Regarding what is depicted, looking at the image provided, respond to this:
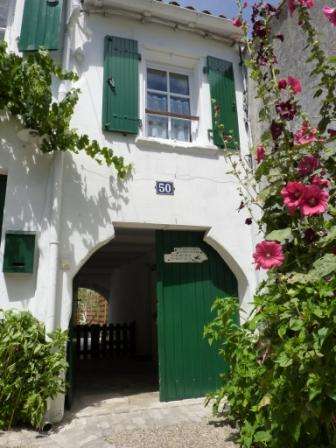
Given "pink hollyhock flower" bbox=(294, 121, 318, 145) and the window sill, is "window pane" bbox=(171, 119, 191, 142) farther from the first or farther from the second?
"pink hollyhock flower" bbox=(294, 121, 318, 145)

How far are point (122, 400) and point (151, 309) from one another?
453cm

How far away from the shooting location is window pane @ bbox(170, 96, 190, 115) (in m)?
5.78

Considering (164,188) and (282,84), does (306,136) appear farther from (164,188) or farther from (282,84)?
(164,188)

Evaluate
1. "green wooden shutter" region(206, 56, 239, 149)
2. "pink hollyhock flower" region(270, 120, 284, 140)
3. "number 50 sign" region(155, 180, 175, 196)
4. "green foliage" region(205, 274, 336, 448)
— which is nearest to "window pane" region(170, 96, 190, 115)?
"green wooden shutter" region(206, 56, 239, 149)

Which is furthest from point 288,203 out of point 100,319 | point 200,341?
point 100,319

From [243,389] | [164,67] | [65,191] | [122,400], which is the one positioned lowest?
[122,400]

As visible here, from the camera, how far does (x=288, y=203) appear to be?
2.06 meters

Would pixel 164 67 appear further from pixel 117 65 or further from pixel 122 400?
pixel 122 400

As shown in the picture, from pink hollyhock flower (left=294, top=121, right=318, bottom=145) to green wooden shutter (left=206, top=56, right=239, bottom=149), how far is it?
3.23 meters

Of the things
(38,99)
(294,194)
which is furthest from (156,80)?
(294,194)

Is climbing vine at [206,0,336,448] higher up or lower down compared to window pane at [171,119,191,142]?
lower down

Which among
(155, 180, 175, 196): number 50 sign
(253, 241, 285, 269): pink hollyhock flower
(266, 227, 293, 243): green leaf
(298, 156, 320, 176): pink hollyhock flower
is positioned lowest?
(253, 241, 285, 269): pink hollyhock flower

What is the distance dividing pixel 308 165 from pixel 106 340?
874 centimetres

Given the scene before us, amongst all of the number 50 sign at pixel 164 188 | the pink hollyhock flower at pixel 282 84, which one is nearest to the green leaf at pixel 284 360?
the pink hollyhock flower at pixel 282 84
